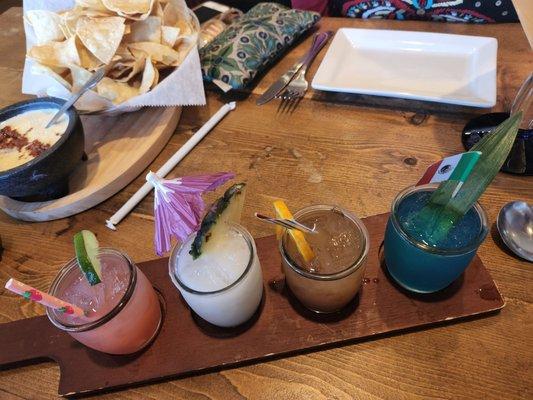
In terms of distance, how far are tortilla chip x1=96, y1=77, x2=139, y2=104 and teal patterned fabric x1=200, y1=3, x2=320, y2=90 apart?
0.25m

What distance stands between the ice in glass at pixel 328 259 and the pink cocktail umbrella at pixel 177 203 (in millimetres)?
151

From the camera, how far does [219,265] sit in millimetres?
653

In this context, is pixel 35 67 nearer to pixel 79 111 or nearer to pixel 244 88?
pixel 79 111

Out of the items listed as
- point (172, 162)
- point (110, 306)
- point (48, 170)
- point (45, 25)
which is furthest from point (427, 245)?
point (45, 25)

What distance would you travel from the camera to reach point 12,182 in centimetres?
88

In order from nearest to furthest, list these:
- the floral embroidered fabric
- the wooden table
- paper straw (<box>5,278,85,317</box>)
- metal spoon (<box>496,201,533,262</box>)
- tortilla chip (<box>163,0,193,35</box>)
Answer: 1. paper straw (<box>5,278,85,317</box>)
2. the wooden table
3. metal spoon (<box>496,201,533,262</box>)
4. tortilla chip (<box>163,0,193,35</box>)
5. the floral embroidered fabric

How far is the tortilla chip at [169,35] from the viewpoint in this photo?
1.14 meters

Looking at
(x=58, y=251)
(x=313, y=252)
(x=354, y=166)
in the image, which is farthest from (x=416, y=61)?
(x=58, y=251)

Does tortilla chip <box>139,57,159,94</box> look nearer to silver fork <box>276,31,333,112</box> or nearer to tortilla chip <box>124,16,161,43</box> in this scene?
tortilla chip <box>124,16,161,43</box>

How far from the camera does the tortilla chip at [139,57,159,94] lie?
108 centimetres

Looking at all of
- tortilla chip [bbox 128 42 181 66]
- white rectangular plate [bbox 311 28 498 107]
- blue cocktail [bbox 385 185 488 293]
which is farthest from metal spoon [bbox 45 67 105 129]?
blue cocktail [bbox 385 185 488 293]

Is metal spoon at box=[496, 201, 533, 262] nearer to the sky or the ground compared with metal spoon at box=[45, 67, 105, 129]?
nearer to the ground

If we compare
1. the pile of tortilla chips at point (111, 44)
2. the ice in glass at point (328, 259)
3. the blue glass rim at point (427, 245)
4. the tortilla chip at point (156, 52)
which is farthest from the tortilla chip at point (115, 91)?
the blue glass rim at point (427, 245)

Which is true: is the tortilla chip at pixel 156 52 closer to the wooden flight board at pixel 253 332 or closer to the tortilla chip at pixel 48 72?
the tortilla chip at pixel 48 72
